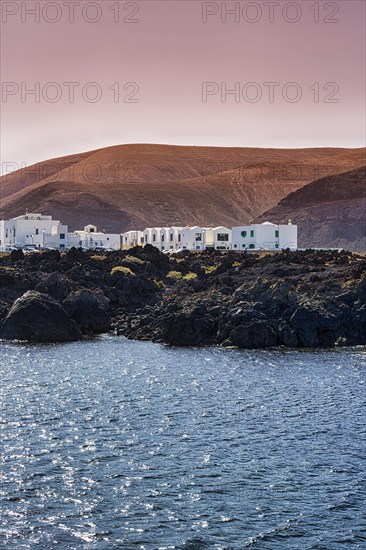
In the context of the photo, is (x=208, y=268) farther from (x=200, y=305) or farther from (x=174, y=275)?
(x=200, y=305)

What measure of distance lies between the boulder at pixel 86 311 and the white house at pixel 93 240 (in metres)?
76.3

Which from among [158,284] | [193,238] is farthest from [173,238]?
[158,284]

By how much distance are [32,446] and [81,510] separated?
7096mm

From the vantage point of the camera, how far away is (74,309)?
67.6 m

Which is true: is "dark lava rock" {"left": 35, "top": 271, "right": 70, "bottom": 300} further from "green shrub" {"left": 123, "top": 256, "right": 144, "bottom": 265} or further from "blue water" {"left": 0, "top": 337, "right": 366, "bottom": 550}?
"green shrub" {"left": 123, "top": 256, "right": 144, "bottom": 265}

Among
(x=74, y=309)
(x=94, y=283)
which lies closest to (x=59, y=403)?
(x=74, y=309)

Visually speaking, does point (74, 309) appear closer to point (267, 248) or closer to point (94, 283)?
point (94, 283)

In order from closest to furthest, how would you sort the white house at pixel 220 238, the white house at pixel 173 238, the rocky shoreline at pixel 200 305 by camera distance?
the rocky shoreline at pixel 200 305 → the white house at pixel 220 238 → the white house at pixel 173 238

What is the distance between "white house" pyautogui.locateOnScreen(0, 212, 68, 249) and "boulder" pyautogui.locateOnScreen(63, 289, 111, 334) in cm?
7562

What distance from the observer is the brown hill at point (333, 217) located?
→ 165875 millimetres

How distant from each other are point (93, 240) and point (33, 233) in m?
10.7

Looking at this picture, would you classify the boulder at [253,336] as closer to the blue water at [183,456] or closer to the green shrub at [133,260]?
the blue water at [183,456]

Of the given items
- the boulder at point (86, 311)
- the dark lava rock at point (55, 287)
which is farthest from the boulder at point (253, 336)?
the dark lava rock at point (55, 287)

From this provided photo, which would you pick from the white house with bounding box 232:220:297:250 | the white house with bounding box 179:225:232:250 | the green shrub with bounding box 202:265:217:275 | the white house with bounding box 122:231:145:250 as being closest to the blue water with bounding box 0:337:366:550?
the green shrub with bounding box 202:265:217:275
